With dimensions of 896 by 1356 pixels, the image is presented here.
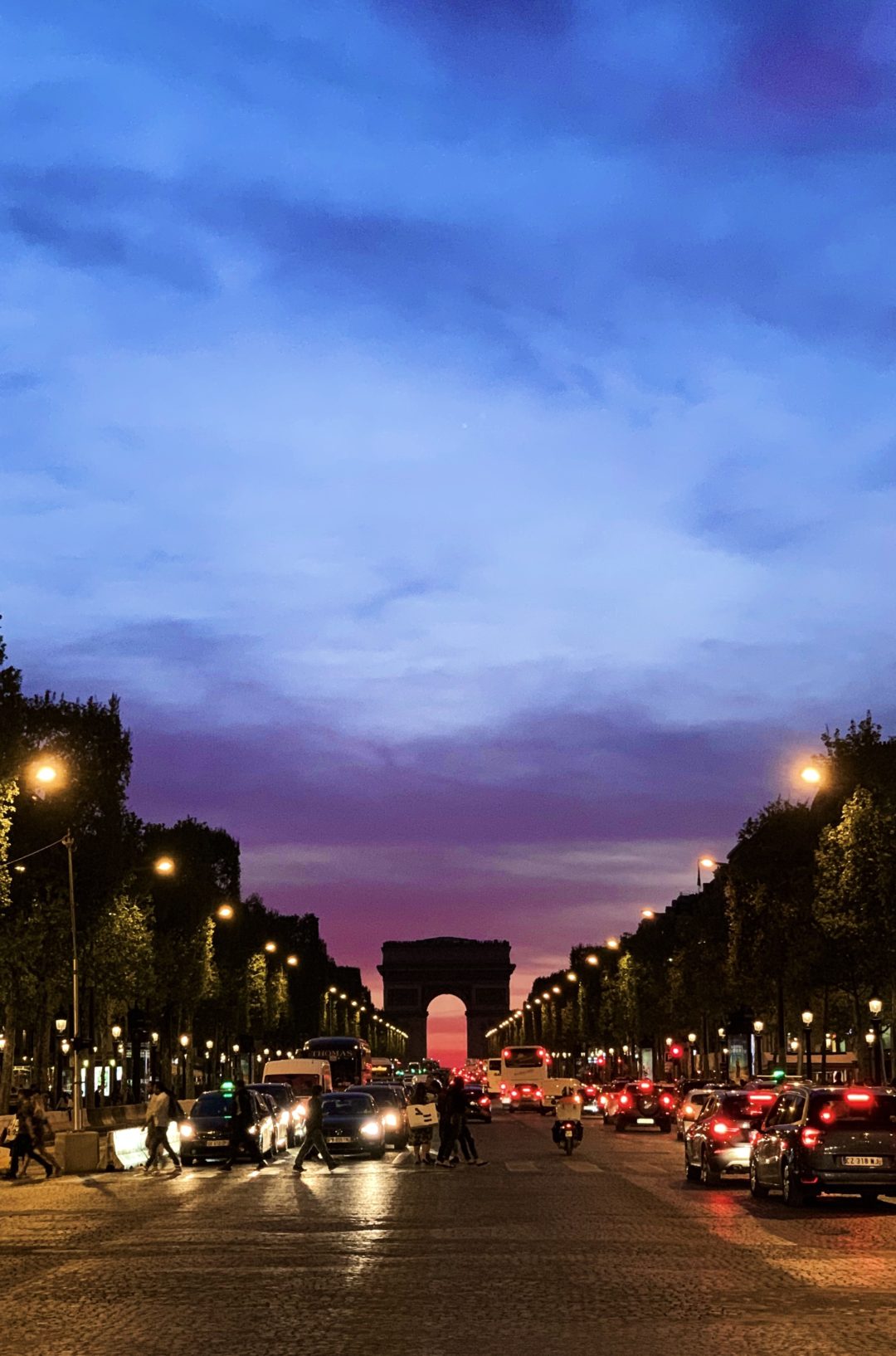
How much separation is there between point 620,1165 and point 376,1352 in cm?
3037

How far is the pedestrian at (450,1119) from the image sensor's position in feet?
133

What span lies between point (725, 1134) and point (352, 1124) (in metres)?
13.1

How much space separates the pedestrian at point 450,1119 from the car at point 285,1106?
7216 millimetres

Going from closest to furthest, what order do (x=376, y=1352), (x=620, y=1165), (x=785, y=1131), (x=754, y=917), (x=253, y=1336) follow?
1. (x=376, y=1352)
2. (x=253, y=1336)
3. (x=785, y=1131)
4. (x=620, y=1165)
5. (x=754, y=917)

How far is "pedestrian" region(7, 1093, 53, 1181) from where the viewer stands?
128 ft

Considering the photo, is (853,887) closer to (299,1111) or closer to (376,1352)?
(299,1111)

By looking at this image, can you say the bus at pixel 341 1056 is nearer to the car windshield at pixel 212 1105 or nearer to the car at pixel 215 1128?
the car windshield at pixel 212 1105

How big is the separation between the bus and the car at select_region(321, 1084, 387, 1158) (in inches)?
2021

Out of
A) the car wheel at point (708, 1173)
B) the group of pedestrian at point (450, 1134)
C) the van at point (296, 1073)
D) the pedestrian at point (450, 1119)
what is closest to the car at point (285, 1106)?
the group of pedestrian at point (450, 1134)

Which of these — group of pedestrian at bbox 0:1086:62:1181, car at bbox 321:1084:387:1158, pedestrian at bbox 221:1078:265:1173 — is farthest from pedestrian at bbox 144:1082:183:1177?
car at bbox 321:1084:387:1158

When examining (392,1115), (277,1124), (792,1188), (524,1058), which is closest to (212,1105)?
(277,1124)

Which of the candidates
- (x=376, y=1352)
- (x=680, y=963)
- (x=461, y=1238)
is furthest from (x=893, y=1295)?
(x=680, y=963)

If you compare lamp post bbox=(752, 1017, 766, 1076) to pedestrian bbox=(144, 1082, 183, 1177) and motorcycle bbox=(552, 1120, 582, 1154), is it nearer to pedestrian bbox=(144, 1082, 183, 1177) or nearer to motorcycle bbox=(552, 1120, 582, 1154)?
motorcycle bbox=(552, 1120, 582, 1154)

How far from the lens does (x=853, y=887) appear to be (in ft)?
189
